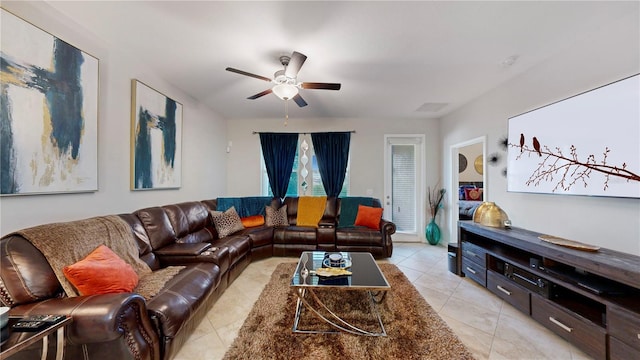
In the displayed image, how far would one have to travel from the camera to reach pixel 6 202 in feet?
4.88

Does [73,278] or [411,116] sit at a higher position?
[411,116]

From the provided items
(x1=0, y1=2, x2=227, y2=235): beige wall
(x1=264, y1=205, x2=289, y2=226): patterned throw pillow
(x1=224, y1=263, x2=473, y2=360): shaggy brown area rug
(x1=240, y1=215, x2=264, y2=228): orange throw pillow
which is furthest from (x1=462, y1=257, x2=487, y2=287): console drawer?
(x1=0, y1=2, x2=227, y2=235): beige wall

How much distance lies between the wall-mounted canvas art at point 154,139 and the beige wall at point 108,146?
0.08 meters

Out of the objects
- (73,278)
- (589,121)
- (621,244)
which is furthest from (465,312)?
(73,278)

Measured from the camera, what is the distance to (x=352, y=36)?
6.63 ft

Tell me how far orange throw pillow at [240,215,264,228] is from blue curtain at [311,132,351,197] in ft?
4.71

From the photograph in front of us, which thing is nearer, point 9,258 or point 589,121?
point 9,258

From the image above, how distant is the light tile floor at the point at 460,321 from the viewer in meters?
1.69

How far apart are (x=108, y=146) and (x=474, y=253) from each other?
4.19m

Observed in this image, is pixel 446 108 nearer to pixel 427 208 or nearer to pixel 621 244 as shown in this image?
pixel 427 208

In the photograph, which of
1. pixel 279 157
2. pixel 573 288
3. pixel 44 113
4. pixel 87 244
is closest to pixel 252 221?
pixel 279 157

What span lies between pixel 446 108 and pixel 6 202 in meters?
5.22

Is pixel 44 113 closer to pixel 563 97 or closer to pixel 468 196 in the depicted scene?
pixel 563 97

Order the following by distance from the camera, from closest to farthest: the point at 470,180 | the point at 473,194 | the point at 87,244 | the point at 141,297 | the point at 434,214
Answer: the point at 141,297 → the point at 87,244 → the point at 434,214 → the point at 473,194 → the point at 470,180
